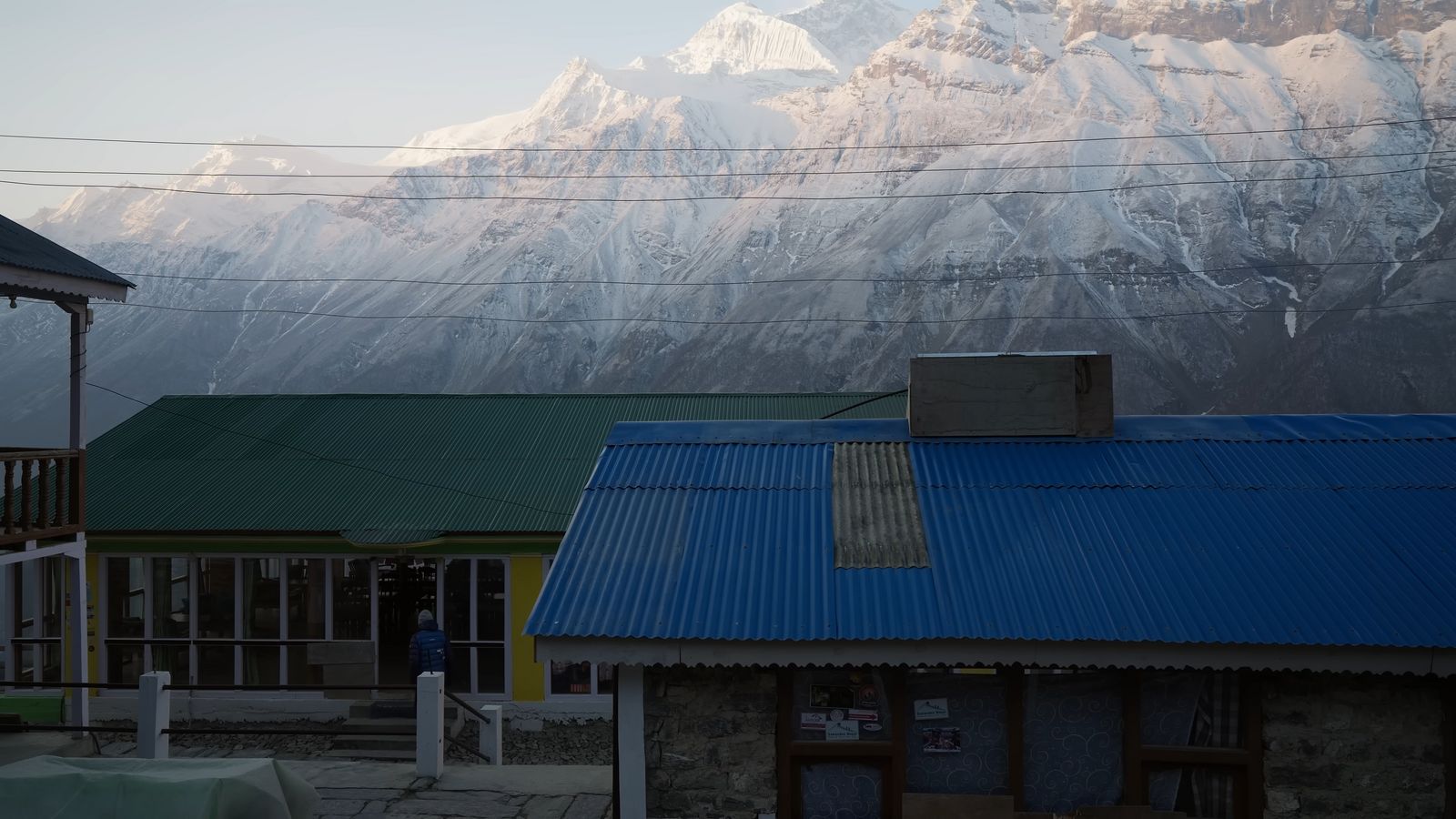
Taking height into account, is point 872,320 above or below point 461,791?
above

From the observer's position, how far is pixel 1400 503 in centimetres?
911

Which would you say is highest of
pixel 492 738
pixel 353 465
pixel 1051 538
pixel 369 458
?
pixel 369 458

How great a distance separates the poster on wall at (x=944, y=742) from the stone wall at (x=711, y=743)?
3.96 feet

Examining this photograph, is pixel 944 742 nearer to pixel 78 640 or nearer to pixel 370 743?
pixel 370 743

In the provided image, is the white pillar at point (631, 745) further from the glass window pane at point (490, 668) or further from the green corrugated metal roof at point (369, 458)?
the glass window pane at point (490, 668)

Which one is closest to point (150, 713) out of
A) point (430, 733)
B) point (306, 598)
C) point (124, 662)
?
point (430, 733)

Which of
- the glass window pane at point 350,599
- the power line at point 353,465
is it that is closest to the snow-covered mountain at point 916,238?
the power line at point 353,465

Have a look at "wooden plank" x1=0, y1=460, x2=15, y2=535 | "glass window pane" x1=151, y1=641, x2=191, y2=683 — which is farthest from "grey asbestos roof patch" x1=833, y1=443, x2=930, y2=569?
"glass window pane" x1=151, y1=641, x2=191, y2=683

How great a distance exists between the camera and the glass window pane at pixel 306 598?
54.7ft

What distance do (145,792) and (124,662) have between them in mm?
11330

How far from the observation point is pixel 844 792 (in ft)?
27.5

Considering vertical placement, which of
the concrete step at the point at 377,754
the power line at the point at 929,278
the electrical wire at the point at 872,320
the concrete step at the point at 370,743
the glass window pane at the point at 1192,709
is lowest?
the concrete step at the point at 377,754

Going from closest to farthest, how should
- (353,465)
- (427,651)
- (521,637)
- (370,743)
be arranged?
(427,651), (370,743), (521,637), (353,465)

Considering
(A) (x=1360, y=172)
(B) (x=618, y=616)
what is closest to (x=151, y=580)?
(B) (x=618, y=616)
